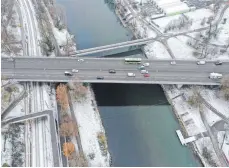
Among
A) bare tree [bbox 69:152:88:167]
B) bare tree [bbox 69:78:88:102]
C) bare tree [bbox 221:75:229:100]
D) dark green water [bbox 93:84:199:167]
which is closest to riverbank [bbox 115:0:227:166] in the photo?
dark green water [bbox 93:84:199:167]

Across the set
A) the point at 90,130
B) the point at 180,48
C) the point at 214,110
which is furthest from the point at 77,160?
the point at 180,48

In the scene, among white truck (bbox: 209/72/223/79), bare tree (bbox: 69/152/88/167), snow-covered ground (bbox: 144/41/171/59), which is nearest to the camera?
bare tree (bbox: 69/152/88/167)

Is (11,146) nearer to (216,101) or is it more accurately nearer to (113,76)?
(113,76)

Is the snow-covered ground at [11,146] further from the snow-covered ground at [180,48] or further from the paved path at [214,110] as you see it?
the snow-covered ground at [180,48]

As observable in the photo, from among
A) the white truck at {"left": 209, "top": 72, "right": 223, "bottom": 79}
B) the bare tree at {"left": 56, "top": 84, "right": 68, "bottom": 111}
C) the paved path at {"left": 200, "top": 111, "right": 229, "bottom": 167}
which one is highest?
the bare tree at {"left": 56, "top": 84, "right": 68, "bottom": 111}

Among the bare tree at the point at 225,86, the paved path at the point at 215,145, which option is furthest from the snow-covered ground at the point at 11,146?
the bare tree at the point at 225,86

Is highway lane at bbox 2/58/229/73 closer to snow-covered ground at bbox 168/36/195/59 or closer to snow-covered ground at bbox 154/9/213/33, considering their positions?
snow-covered ground at bbox 168/36/195/59

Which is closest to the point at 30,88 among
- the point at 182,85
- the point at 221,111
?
the point at 182,85
